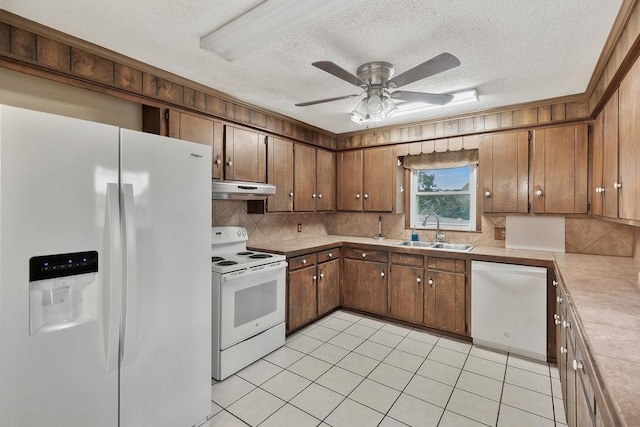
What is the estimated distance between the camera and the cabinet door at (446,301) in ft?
10.4

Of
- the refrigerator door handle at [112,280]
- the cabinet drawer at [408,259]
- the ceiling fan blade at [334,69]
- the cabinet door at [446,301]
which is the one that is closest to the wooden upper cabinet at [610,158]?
the cabinet door at [446,301]

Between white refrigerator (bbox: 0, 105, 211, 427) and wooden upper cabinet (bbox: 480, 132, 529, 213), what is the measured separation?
2956 millimetres

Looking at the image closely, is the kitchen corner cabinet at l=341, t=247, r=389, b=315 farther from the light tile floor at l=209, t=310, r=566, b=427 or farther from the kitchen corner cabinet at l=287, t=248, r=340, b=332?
the light tile floor at l=209, t=310, r=566, b=427

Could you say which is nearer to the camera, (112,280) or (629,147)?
(112,280)

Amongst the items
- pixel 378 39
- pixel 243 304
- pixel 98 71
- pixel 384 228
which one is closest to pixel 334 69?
pixel 378 39

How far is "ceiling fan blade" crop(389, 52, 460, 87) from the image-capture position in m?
1.65

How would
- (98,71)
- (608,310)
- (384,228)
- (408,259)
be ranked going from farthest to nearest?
1. (384,228)
2. (408,259)
3. (98,71)
4. (608,310)

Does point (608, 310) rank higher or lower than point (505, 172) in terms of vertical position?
lower

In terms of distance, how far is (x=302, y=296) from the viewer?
11.1ft

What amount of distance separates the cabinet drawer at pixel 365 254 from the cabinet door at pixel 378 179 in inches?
25.6

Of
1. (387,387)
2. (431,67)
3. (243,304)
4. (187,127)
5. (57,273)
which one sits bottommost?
(387,387)

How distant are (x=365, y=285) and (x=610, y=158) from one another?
256cm

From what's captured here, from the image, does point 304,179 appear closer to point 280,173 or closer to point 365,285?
point 280,173

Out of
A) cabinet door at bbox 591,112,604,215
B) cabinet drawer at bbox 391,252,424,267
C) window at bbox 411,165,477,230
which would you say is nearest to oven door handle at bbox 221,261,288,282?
cabinet drawer at bbox 391,252,424,267
